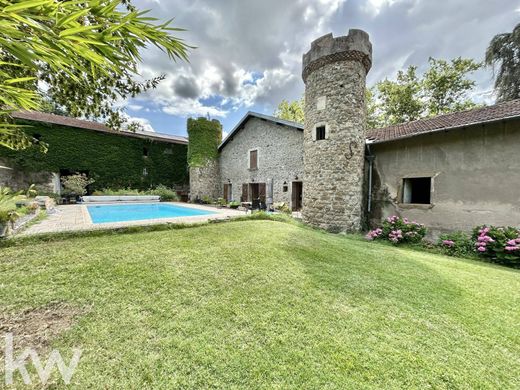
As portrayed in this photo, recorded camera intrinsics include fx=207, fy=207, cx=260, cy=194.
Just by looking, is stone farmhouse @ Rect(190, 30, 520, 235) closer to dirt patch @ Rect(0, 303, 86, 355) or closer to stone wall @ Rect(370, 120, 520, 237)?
stone wall @ Rect(370, 120, 520, 237)

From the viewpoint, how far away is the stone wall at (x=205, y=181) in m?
16.0

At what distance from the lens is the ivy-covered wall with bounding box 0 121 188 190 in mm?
13430

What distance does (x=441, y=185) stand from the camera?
665 centimetres

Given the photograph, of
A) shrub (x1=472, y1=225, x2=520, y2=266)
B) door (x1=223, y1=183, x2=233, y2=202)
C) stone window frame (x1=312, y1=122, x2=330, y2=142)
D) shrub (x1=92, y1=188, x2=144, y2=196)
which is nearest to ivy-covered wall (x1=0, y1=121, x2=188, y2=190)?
shrub (x1=92, y1=188, x2=144, y2=196)

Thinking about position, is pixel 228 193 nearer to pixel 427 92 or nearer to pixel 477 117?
pixel 477 117

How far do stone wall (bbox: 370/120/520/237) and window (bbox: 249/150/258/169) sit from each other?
24.8 feet

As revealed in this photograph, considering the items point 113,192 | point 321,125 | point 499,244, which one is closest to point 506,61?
point 321,125

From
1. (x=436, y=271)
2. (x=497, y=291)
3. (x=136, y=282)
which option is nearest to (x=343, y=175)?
(x=436, y=271)

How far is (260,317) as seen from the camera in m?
2.09

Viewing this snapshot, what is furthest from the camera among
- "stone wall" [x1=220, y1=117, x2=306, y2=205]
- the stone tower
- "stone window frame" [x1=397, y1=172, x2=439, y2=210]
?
"stone wall" [x1=220, y1=117, x2=306, y2=205]

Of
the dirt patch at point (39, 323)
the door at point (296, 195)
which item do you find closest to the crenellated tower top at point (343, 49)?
the door at point (296, 195)

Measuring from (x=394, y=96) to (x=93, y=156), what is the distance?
2377 centimetres

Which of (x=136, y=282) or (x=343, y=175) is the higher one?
(x=343, y=175)

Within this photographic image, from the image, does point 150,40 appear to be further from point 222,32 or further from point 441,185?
point 441,185
